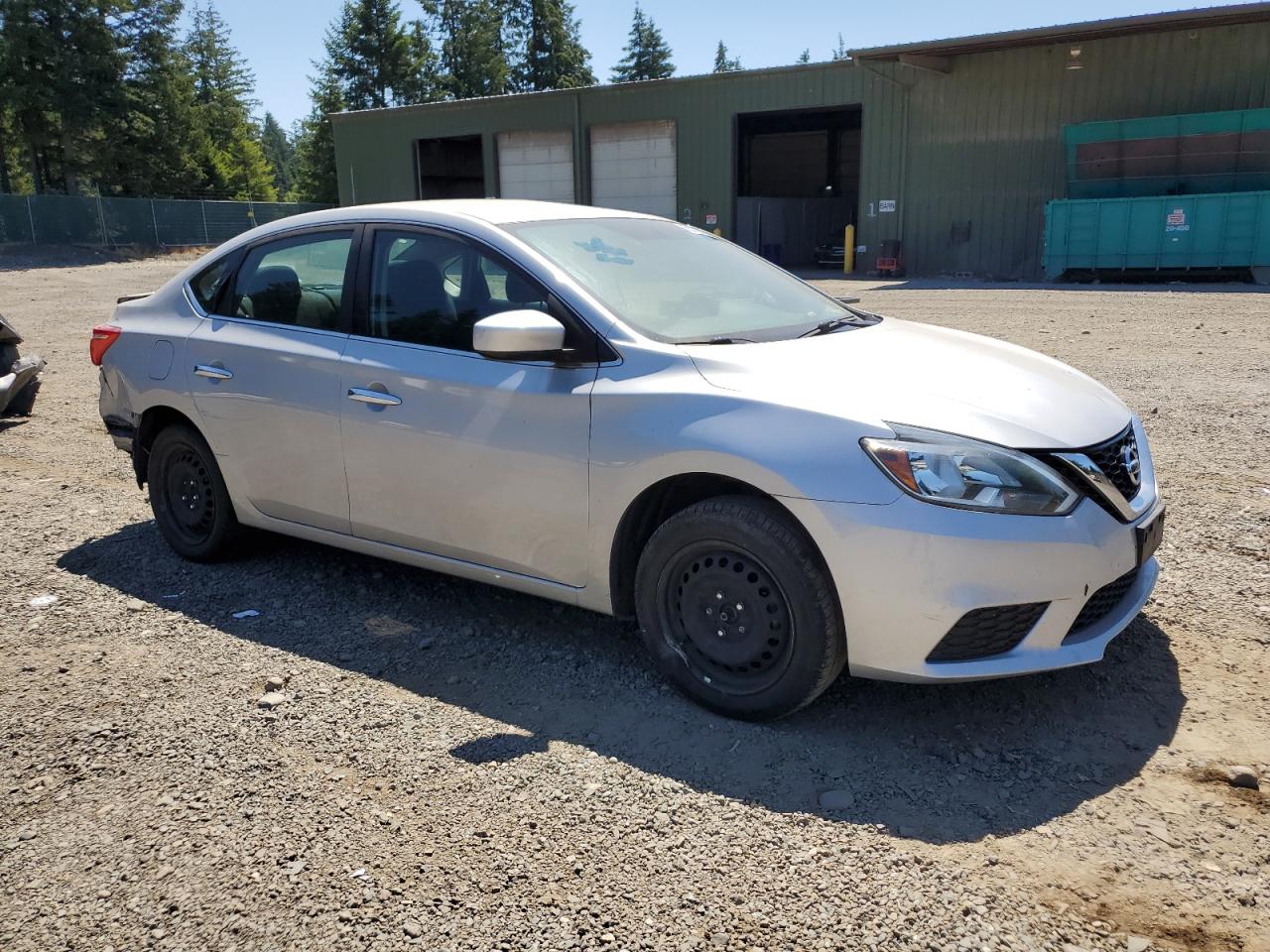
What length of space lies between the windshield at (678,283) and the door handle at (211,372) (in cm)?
161

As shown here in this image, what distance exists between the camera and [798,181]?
3984 cm

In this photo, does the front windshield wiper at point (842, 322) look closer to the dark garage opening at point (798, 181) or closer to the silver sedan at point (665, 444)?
the silver sedan at point (665, 444)

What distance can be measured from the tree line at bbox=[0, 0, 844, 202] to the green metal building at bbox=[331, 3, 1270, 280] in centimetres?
1088

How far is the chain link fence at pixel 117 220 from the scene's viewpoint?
36.6 meters

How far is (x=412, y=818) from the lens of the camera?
2.98 metres

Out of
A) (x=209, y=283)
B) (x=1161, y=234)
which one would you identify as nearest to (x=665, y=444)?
(x=209, y=283)

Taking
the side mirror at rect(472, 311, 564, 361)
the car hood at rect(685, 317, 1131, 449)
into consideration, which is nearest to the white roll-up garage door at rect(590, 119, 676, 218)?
the car hood at rect(685, 317, 1131, 449)

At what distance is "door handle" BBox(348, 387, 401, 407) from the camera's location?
13.5 feet

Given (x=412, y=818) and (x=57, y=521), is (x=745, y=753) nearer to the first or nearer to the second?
(x=412, y=818)

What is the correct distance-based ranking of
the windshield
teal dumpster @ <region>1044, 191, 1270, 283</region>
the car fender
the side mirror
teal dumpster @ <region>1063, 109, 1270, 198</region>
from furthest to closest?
teal dumpster @ <region>1063, 109, 1270, 198</region>
teal dumpster @ <region>1044, 191, 1270, 283</region>
the windshield
the side mirror
the car fender

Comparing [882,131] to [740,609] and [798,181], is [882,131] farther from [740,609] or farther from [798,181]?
[740,609]

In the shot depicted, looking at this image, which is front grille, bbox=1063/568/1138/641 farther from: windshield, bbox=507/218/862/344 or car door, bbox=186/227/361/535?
car door, bbox=186/227/361/535

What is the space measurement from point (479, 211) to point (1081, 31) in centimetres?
2299

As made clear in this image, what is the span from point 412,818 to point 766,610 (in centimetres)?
125
